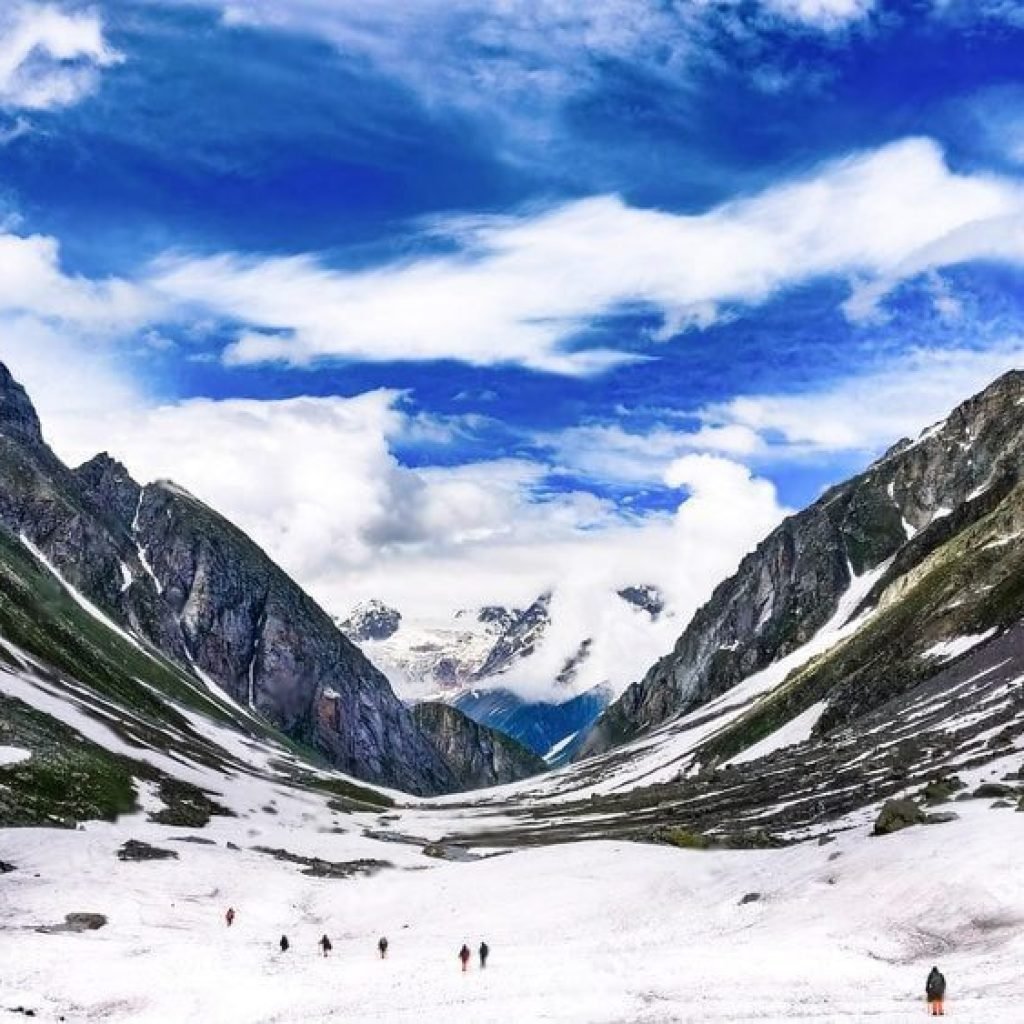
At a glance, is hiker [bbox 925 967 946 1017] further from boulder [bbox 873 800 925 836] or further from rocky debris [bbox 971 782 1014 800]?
rocky debris [bbox 971 782 1014 800]

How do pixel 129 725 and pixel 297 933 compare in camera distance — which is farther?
pixel 129 725

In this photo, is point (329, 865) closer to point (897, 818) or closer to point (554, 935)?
point (554, 935)

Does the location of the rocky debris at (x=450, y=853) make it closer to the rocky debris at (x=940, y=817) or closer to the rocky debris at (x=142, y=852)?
the rocky debris at (x=142, y=852)

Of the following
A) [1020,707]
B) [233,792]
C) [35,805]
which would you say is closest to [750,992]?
[35,805]

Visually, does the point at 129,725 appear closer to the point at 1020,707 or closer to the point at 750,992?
the point at 1020,707

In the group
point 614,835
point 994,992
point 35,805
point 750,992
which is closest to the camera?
point 994,992

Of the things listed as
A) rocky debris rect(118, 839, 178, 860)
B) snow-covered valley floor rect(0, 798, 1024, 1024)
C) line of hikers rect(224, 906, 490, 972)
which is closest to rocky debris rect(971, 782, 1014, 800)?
snow-covered valley floor rect(0, 798, 1024, 1024)

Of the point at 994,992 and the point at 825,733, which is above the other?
the point at 825,733
